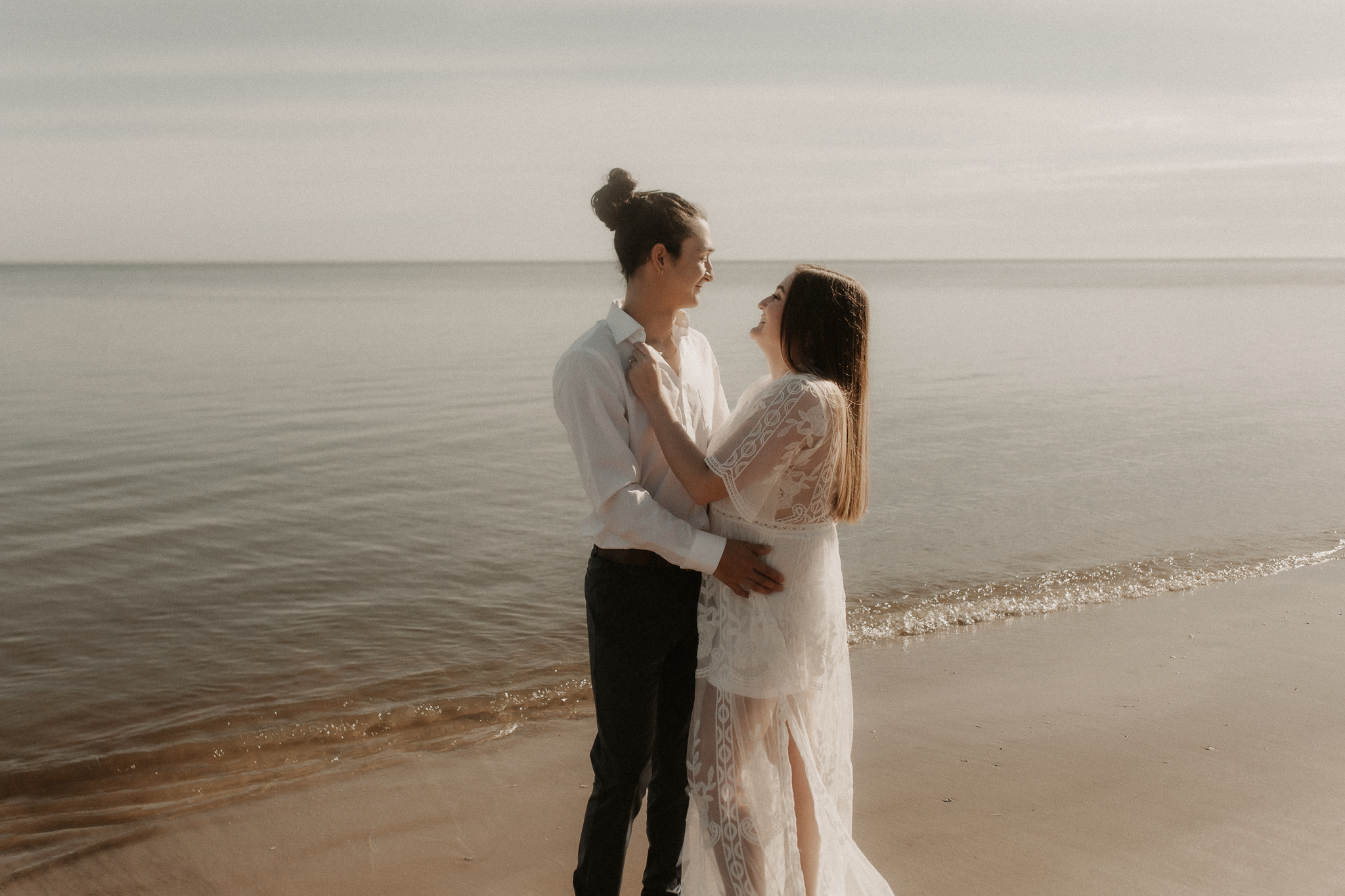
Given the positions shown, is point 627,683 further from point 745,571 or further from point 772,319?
point 772,319

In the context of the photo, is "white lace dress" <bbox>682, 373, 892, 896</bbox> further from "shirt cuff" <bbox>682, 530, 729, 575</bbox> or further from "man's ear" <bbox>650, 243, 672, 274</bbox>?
"man's ear" <bbox>650, 243, 672, 274</bbox>

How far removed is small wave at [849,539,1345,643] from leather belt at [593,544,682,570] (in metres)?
3.66

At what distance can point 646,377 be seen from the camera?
272 centimetres

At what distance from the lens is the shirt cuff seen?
8.92 feet

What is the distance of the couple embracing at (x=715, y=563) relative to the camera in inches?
107

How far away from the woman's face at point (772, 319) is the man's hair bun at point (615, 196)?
481 mm

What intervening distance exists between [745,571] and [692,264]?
2.92ft

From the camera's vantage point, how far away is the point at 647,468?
2.88m

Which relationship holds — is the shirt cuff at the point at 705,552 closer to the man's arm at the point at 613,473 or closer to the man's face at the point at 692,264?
the man's arm at the point at 613,473

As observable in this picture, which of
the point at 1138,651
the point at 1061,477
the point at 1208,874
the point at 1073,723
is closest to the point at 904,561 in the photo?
the point at 1138,651

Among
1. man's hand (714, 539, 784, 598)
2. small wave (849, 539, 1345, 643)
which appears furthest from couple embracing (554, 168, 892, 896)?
small wave (849, 539, 1345, 643)

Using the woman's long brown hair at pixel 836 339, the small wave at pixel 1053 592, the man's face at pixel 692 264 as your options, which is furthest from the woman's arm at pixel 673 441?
the small wave at pixel 1053 592

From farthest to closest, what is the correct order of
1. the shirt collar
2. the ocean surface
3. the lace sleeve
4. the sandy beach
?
the ocean surface < the sandy beach < the shirt collar < the lace sleeve

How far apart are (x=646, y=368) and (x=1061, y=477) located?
921 cm
